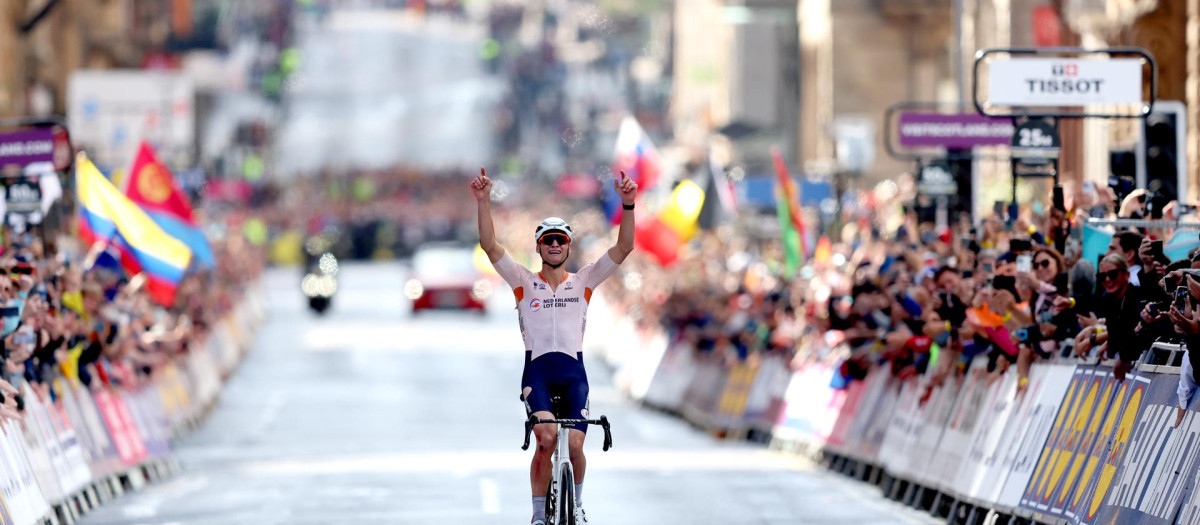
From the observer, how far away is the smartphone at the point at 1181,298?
1187cm

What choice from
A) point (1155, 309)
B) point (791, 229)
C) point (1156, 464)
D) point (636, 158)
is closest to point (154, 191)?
point (791, 229)

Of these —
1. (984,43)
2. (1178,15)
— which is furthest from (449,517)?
(984,43)

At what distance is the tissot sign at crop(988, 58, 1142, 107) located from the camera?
19609mm

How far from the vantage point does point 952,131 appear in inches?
1019

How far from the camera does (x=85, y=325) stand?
20.7 meters

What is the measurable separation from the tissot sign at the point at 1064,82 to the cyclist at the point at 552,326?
671 centimetres

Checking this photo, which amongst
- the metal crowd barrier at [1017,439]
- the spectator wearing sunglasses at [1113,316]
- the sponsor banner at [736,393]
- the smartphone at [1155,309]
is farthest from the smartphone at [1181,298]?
the sponsor banner at [736,393]

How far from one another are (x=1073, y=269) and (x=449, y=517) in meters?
4.68

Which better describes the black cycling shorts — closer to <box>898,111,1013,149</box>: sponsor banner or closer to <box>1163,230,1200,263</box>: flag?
<box>1163,230,1200,263</box>: flag

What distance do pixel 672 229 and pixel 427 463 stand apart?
467 inches

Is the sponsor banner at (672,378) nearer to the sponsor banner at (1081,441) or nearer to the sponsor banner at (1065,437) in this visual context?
the sponsor banner at (1065,437)

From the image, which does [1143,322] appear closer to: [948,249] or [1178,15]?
[948,249]

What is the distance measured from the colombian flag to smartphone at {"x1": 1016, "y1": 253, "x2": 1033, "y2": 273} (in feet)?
37.1

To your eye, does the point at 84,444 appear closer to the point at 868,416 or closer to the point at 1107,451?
the point at 868,416
